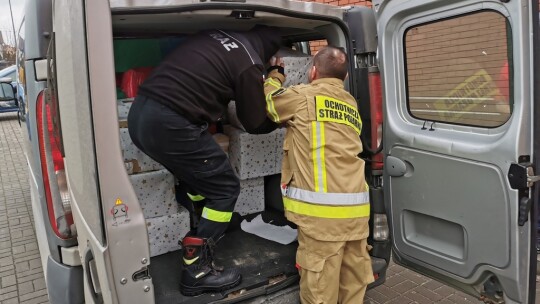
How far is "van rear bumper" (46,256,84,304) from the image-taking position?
7.38ft

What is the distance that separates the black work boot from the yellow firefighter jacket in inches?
20.1

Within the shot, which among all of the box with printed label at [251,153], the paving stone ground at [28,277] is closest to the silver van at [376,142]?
the box with printed label at [251,153]

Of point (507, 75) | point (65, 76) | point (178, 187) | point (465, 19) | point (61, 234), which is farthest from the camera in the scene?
point (178, 187)

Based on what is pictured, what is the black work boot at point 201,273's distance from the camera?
2.44m

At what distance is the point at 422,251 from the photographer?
97.2 inches

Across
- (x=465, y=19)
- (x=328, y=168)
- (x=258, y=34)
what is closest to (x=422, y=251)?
(x=328, y=168)

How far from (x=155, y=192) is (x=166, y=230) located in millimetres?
277

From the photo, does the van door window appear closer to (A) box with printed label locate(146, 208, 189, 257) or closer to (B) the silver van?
(B) the silver van

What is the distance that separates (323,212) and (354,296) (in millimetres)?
591

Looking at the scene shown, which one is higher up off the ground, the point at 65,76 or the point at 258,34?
the point at 258,34

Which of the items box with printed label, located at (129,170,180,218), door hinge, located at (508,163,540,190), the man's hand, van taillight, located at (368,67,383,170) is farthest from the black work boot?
door hinge, located at (508,163,540,190)

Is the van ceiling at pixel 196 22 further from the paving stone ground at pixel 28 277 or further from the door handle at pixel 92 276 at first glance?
the paving stone ground at pixel 28 277

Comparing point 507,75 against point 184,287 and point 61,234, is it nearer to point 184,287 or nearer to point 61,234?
point 184,287

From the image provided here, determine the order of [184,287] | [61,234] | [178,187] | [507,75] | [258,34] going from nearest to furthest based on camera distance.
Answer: [507,75]
[61,234]
[184,287]
[258,34]
[178,187]
